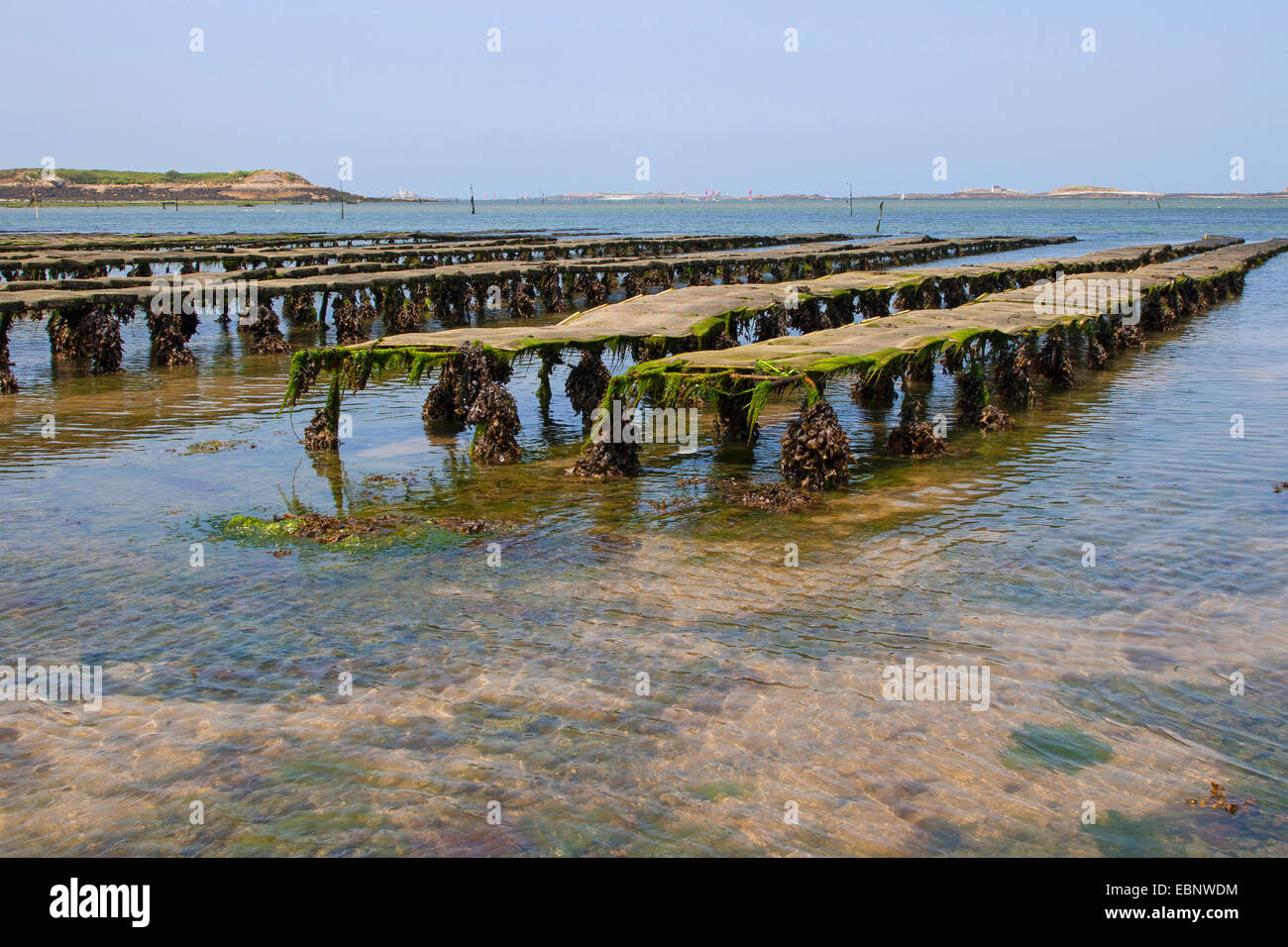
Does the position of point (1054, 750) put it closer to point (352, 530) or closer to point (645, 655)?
point (645, 655)

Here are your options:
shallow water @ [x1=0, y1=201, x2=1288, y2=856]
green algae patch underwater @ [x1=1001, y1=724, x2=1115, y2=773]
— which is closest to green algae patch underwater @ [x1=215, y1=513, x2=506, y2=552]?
shallow water @ [x1=0, y1=201, x2=1288, y2=856]

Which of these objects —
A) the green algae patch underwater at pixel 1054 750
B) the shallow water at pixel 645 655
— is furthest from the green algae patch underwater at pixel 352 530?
the green algae patch underwater at pixel 1054 750

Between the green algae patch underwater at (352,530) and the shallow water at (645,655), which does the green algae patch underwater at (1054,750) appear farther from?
the green algae patch underwater at (352,530)

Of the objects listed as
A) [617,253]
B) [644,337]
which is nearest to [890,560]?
[644,337]

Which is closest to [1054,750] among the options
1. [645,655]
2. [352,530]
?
[645,655]

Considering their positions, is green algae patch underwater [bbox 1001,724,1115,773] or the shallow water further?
green algae patch underwater [bbox 1001,724,1115,773]

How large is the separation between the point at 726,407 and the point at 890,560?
606 cm

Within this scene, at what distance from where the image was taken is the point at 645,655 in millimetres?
8047

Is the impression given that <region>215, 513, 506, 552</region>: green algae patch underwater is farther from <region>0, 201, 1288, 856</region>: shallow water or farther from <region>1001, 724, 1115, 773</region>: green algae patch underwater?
<region>1001, 724, 1115, 773</region>: green algae patch underwater

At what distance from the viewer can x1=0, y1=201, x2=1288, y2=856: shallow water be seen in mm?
5867

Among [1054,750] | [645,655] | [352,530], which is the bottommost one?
[1054,750]

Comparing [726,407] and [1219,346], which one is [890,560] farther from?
[1219,346]

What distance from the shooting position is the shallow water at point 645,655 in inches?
231

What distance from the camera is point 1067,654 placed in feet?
26.1
